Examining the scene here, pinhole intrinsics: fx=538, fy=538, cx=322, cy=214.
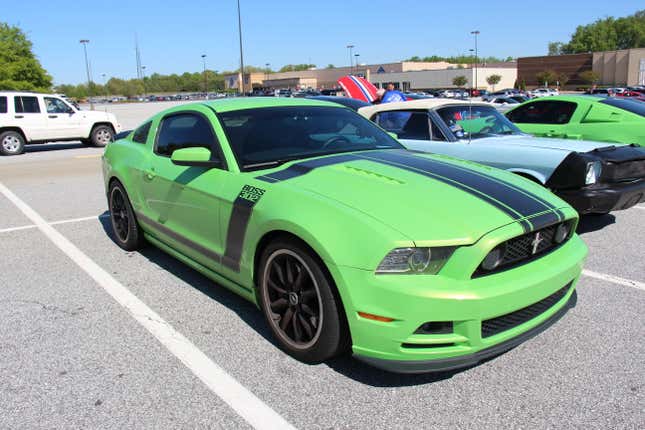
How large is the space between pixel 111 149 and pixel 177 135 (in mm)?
1490

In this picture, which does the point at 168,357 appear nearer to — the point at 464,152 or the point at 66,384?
the point at 66,384

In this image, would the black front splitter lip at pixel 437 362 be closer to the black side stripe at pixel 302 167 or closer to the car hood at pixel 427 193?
the car hood at pixel 427 193

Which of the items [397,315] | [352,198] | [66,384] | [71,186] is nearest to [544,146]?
[352,198]

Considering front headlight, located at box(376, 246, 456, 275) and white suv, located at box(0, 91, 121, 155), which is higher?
white suv, located at box(0, 91, 121, 155)

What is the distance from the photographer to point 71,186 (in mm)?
10008

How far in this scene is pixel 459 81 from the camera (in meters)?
87.5

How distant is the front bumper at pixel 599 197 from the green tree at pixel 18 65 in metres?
37.6

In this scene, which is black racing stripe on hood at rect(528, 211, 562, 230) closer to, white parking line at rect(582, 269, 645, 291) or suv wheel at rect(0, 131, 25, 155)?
white parking line at rect(582, 269, 645, 291)

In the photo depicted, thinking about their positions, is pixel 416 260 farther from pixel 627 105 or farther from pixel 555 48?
pixel 555 48

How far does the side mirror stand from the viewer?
12.2ft

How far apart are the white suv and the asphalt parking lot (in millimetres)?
12694

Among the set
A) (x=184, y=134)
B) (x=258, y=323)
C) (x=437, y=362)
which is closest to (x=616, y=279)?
(x=437, y=362)

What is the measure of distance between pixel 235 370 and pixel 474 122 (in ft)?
15.7

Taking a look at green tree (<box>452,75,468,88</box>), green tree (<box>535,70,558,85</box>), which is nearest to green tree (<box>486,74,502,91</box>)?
green tree (<box>452,75,468,88</box>)
